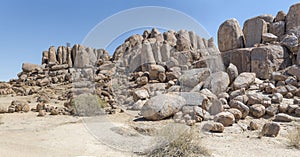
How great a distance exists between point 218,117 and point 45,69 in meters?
25.3

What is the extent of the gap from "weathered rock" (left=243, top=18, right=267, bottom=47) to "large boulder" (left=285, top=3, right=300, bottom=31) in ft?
4.76

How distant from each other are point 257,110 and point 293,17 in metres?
8.90

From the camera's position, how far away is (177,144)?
4078mm

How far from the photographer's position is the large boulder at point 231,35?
13.0 metres

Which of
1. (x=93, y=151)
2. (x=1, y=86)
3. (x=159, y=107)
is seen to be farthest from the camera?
(x=1, y=86)

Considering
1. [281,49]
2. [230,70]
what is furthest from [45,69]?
[281,49]

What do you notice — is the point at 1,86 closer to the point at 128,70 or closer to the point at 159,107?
the point at 128,70

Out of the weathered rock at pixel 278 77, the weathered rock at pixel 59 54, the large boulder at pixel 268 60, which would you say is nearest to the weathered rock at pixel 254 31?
the large boulder at pixel 268 60

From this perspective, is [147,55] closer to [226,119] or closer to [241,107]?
[241,107]

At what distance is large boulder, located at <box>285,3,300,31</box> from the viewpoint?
12969 millimetres

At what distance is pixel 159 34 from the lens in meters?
25.9

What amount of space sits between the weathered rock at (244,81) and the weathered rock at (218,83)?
0.43 meters

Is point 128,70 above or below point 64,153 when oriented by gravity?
above

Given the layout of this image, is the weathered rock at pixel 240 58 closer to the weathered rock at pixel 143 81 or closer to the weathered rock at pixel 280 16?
the weathered rock at pixel 280 16
